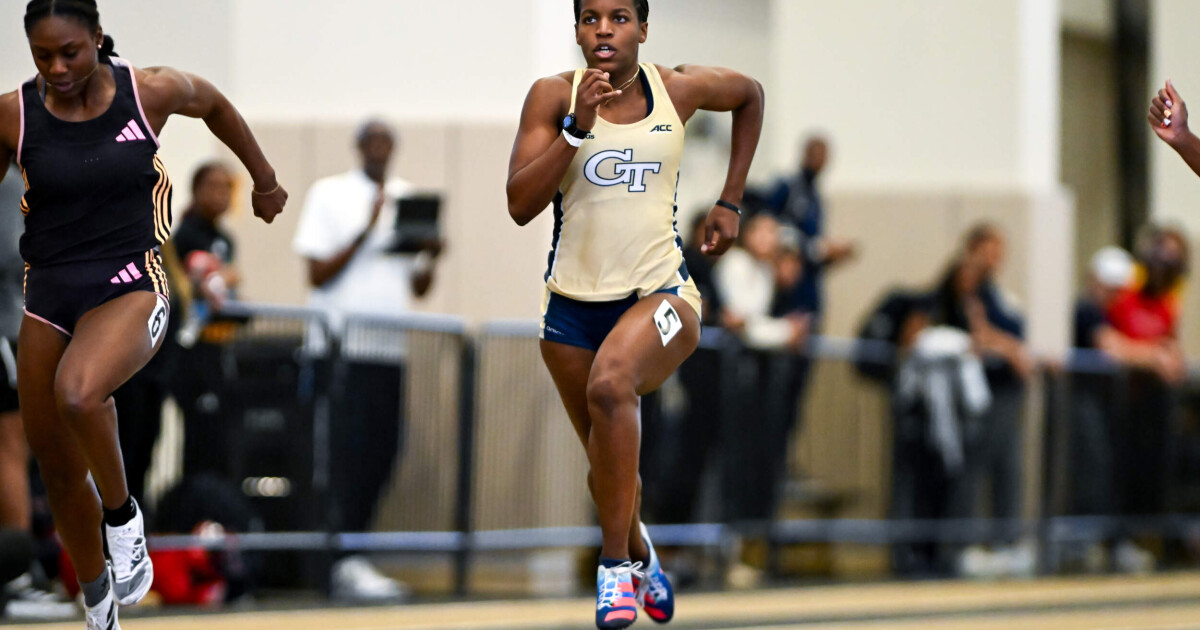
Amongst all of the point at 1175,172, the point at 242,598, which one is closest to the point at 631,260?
the point at 242,598

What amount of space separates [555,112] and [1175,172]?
14.0 meters

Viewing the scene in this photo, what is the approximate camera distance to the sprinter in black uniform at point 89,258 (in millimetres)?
5445

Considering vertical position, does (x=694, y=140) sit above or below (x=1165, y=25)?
below

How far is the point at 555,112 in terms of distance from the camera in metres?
5.77

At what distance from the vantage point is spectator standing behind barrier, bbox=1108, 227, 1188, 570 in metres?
12.8

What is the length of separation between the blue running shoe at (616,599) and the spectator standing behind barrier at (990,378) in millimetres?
6272

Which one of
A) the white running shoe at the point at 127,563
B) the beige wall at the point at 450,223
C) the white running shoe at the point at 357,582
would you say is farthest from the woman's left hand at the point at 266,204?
the beige wall at the point at 450,223

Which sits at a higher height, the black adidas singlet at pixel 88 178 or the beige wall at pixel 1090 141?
the beige wall at pixel 1090 141

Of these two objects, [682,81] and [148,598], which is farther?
[148,598]

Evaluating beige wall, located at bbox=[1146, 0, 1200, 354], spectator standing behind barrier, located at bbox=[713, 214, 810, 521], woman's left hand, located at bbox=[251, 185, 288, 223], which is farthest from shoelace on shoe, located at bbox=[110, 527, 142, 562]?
beige wall, located at bbox=[1146, 0, 1200, 354]

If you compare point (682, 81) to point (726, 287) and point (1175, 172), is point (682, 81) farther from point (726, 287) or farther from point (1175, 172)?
point (1175, 172)

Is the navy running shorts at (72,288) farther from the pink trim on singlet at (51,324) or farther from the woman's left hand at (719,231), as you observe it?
the woman's left hand at (719,231)

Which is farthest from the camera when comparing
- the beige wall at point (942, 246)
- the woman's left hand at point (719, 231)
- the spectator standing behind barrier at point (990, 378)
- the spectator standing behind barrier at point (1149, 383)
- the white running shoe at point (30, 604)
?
the beige wall at point (942, 246)

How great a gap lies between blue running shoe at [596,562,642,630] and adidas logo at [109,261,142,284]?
6.14ft
